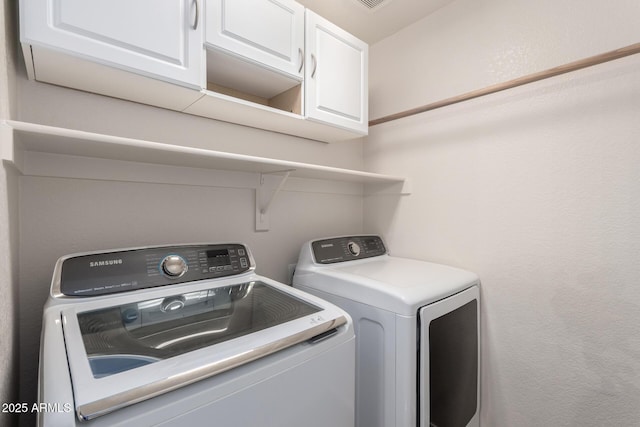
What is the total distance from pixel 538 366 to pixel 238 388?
1.46 meters

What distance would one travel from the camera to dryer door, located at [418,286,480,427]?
3.57 ft

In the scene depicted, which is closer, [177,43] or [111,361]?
[111,361]

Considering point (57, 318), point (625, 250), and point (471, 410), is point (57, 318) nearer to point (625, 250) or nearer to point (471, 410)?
point (471, 410)

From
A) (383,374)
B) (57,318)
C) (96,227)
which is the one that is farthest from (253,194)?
(383,374)

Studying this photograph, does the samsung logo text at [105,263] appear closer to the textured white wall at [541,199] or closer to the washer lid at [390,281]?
the washer lid at [390,281]

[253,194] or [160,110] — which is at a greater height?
[160,110]

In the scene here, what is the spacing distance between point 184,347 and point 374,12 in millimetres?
2035

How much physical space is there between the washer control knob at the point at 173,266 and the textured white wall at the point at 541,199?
1.39 metres

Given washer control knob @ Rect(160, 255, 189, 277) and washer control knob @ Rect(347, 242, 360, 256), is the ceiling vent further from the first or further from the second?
washer control knob @ Rect(160, 255, 189, 277)

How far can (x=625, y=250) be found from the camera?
115 centimetres

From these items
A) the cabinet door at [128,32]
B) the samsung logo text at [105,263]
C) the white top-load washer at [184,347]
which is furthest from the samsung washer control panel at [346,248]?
the cabinet door at [128,32]

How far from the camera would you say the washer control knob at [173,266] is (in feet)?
3.61

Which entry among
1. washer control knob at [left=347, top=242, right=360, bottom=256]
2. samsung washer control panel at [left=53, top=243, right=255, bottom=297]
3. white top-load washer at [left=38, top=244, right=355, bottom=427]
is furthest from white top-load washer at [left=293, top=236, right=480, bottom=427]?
samsung washer control panel at [left=53, top=243, right=255, bottom=297]

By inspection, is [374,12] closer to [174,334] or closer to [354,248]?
[354,248]
